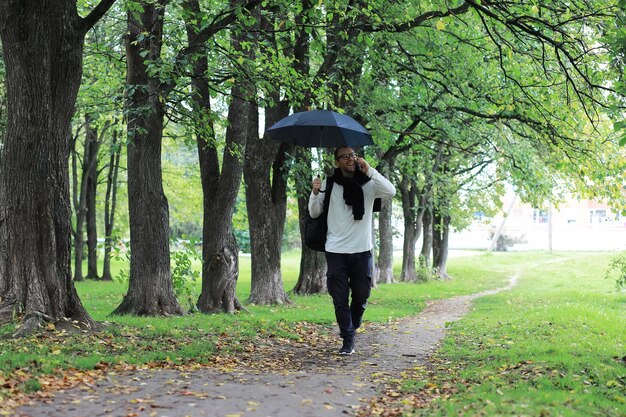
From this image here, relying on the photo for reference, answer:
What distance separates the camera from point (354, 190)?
28.2ft

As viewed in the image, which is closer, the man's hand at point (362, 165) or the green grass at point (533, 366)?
the green grass at point (533, 366)

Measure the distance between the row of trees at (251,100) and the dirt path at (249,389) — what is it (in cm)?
272

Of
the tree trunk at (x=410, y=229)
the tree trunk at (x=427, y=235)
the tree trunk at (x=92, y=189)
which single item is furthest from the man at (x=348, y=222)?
the tree trunk at (x=427, y=235)

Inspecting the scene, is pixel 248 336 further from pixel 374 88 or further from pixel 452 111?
pixel 452 111

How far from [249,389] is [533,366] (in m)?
3.14

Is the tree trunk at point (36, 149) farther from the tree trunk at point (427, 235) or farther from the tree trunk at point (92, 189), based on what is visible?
the tree trunk at point (427, 235)

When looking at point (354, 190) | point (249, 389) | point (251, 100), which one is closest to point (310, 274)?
point (251, 100)

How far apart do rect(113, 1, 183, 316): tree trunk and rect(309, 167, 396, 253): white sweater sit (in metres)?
3.95

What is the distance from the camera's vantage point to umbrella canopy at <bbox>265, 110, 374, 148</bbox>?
929cm

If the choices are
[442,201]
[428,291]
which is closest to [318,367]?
[428,291]

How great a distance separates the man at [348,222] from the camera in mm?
8594

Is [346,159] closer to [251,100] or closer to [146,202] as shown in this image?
[251,100]

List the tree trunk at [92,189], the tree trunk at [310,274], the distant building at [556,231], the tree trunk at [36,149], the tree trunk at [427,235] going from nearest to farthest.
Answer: the tree trunk at [36,149] → the tree trunk at [310,274] → the tree trunk at [92,189] → the tree trunk at [427,235] → the distant building at [556,231]

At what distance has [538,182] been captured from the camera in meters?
19.4
